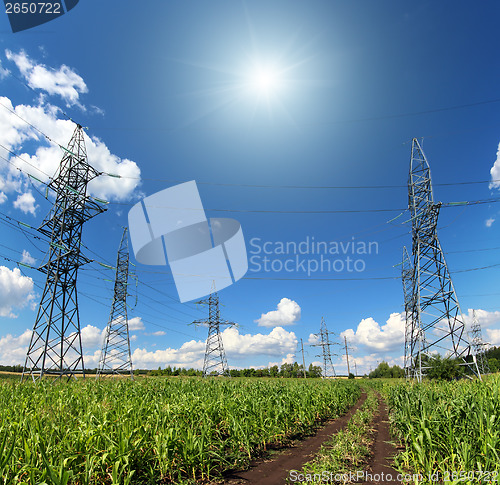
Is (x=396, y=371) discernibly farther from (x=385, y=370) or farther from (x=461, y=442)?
(x=461, y=442)

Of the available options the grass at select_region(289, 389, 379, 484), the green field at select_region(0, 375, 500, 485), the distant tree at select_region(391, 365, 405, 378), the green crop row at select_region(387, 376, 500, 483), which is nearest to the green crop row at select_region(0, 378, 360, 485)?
the green field at select_region(0, 375, 500, 485)

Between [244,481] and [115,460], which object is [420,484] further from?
[115,460]

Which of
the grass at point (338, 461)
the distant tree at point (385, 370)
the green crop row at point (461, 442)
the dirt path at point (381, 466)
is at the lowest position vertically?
the distant tree at point (385, 370)

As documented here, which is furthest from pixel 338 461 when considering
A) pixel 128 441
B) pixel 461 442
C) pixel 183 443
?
pixel 128 441

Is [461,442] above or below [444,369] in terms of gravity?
above

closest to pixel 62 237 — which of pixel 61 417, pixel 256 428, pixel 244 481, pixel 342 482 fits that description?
pixel 61 417

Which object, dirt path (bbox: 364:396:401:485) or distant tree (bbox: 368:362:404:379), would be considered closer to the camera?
dirt path (bbox: 364:396:401:485)

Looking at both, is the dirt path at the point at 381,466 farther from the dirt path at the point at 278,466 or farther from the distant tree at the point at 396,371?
the distant tree at the point at 396,371

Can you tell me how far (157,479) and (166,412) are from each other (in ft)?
4.51

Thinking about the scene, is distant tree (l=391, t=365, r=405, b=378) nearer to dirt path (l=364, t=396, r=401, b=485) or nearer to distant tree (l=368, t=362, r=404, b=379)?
distant tree (l=368, t=362, r=404, b=379)

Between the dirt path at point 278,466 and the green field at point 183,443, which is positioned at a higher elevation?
the green field at point 183,443

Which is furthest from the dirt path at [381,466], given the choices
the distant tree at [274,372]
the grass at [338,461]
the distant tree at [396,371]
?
the distant tree at [396,371]

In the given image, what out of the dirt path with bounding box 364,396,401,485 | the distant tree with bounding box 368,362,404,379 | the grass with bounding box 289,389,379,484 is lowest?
the distant tree with bounding box 368,362,404,379

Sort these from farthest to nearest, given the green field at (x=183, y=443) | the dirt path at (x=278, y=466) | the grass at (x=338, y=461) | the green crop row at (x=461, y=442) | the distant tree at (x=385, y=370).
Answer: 1. the distant tree at (x=385, y=370)
2. the dirt path at (x=278, y=466)
3. the grass at (x=338, y=461)
4. the green crop row at (x=461, y=442)
5. the green field at (x=183, y=443)
